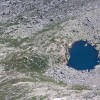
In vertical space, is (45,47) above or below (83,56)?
above

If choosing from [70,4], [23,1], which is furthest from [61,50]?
[23,1]

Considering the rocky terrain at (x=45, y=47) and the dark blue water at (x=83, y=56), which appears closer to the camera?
the rocky terrain at (x=45, y=47)

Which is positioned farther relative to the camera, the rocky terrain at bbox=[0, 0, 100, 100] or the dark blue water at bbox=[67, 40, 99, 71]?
the dark blue water at bbox=[67, 40, 99, 71]

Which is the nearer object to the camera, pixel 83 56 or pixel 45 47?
pixel 83 56
